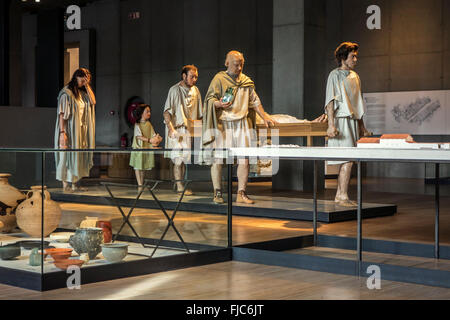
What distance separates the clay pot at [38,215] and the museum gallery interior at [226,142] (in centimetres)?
1

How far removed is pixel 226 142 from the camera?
25.5 feet

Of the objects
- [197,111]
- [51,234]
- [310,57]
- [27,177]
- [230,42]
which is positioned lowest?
[51,234]

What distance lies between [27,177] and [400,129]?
36.3 feet

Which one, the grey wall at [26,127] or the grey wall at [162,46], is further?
the grey wall at [162,46]

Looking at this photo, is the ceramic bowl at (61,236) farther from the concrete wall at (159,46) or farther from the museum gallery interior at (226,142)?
the concrete wall at (159,46)

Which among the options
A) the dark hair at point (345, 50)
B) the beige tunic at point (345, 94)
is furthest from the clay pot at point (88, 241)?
the dark hair at point (345, 50)

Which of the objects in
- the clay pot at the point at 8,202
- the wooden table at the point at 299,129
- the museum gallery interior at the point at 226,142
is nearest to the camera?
the museum gallery interior at the point at 226,142

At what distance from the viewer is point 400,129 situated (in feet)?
47.4

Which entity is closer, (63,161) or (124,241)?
(63,161)

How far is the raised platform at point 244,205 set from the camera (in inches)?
182

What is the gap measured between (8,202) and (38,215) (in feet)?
3.29

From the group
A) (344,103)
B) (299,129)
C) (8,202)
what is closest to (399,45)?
(299,129)
